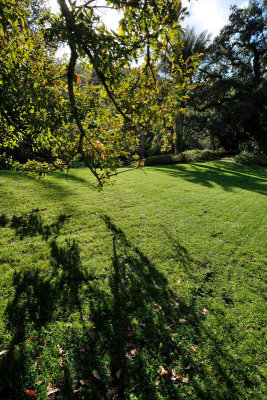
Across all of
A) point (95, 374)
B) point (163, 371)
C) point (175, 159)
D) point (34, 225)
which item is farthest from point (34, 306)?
point (175, 159)

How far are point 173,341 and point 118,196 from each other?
6.70m

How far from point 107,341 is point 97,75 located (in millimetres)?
4172

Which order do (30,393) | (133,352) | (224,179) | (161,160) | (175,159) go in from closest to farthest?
(30,393) → (133,352) → (224,179) → (175,159) → (161,160)

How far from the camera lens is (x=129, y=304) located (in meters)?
3.60

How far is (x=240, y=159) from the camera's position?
19.1 meters

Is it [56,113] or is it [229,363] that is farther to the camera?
[56,113]

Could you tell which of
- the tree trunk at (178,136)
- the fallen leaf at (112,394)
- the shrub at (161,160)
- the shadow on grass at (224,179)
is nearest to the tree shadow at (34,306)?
the fallen leaf at (112,394)

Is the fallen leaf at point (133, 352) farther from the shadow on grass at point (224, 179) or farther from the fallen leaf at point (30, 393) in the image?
the shadow on grass at point (224, 179)

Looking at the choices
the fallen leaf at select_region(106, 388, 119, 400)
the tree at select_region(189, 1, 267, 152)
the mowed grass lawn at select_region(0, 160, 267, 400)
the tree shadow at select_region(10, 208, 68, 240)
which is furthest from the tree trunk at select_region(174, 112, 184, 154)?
the fallen leaf at select_region(106, 388, 119, 400)

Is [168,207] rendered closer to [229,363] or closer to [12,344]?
[229,363]

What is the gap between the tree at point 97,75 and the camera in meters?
2.21

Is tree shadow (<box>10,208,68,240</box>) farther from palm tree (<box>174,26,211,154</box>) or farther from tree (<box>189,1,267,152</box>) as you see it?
tree (<box>189,1,267,152</box>)

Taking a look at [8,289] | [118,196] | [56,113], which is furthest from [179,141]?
[8,289]

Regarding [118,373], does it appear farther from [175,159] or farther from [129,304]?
[175,159]
